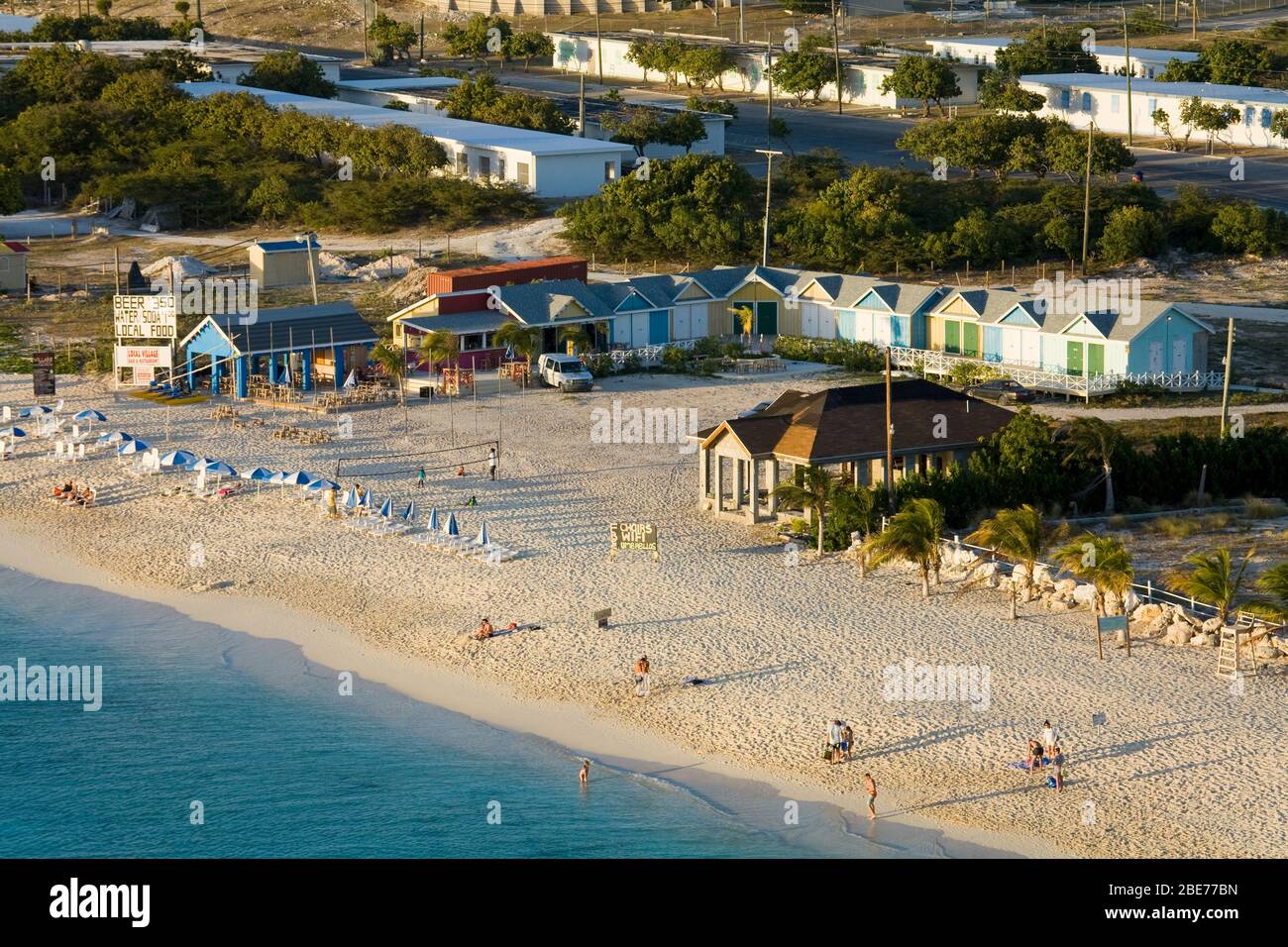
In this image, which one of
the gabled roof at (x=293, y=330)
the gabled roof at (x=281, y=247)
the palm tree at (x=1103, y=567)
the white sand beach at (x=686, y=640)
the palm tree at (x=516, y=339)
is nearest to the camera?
the white sand beach at (x=686, y=640)

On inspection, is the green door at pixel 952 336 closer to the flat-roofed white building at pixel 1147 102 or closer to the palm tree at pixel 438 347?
the palm tree at pixel 438 347

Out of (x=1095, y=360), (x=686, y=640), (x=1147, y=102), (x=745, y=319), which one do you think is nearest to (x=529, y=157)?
(x=745, y=319)

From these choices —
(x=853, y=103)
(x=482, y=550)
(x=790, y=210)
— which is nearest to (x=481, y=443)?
(x=482, y=550)

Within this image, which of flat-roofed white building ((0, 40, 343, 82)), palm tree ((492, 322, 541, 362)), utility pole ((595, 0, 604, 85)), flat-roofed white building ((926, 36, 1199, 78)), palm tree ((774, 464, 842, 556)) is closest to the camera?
palm tree ((774, 464, 842, 556))

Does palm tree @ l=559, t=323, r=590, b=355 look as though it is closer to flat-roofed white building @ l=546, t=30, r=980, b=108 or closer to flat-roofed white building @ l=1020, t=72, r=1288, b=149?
flat-roofed white building @ l=1020, t=72, r=1288, b=149

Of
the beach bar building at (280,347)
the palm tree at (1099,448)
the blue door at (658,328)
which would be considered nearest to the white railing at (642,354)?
the blue door at (658,328)

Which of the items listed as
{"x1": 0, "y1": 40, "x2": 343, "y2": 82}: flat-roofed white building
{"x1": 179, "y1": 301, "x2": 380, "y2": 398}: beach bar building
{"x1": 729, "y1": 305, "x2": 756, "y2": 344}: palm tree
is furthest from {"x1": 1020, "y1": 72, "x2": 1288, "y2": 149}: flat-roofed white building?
{"x1": 179, "y1": 301, "x2": 380, "y2": 398}: beach bar building

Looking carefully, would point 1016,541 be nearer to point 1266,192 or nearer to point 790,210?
point 790,210
